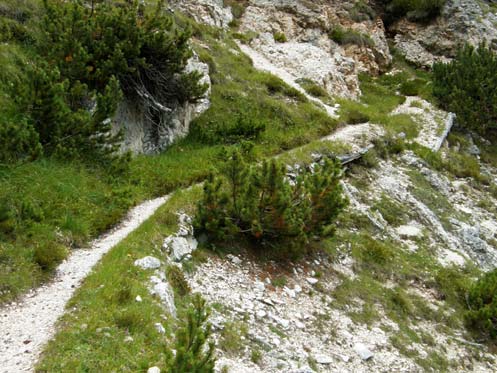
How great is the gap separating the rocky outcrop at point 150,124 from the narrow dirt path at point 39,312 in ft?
20.0

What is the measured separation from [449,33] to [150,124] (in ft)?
116

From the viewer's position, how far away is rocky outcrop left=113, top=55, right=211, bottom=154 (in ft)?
53.8

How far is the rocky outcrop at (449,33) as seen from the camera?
4125cm

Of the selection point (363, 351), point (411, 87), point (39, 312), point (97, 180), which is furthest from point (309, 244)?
point (411, 87)

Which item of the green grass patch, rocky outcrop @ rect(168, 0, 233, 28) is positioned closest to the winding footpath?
the green grass patch

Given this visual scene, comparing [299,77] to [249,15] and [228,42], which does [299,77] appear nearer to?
[228,42]

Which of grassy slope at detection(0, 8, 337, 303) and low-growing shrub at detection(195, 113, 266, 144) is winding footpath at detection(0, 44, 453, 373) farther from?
low-growing shrub at detection(195, 113, 266, 144)

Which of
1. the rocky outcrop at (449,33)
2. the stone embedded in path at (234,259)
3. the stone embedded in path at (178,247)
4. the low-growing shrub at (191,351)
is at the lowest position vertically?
the stone embedded in path at (234,259)

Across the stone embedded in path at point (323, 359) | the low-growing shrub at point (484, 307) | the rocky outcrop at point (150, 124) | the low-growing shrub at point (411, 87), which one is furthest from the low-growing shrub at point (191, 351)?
the low-growing shrub at point (411, 87)

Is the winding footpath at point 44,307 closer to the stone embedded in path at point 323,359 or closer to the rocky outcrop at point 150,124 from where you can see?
the rocky outcrop at point 150,124

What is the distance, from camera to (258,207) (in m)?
11.5

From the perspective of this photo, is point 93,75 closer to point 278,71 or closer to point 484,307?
point 484,307

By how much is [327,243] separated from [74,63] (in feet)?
32.1

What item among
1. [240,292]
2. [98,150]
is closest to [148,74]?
[98,150]
